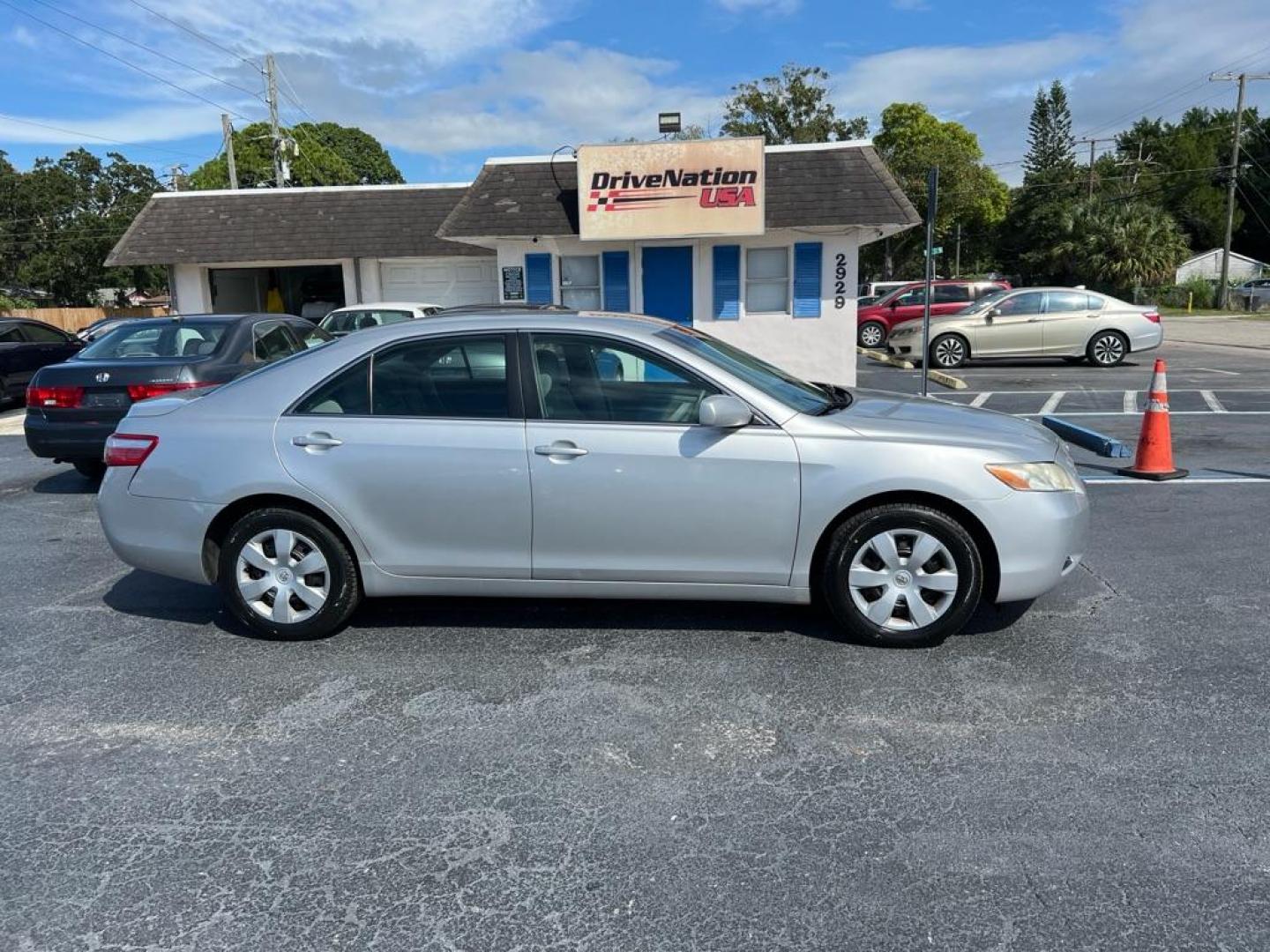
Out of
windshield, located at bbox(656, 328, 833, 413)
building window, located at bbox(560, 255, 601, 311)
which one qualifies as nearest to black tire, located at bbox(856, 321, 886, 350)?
building window, located at bbox(560, 255, 601, 311)

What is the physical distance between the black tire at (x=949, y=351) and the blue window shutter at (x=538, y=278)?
26.4 feet

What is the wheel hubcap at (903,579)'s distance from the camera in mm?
4297

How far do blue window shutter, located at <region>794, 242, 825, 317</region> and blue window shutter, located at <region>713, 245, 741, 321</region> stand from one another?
3.00ft

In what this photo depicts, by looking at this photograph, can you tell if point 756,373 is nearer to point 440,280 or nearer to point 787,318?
point 787,318

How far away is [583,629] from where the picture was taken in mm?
4797

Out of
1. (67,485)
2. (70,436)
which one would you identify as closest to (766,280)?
(67,485)

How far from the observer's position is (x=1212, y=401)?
41.4 feet

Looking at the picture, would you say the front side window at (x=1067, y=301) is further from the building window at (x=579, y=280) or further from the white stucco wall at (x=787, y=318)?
the building window at (x=579, y=280)

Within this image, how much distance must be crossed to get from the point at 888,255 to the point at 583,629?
163ft

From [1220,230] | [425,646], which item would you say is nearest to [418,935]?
[425,646]

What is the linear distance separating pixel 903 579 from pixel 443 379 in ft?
7.78

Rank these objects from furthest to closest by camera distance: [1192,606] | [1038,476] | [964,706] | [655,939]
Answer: [1192,606]
[1038,476]
[964,706]
[655,939]

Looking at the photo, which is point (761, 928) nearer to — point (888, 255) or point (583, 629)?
point (583, 629)

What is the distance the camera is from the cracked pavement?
8.72ft
